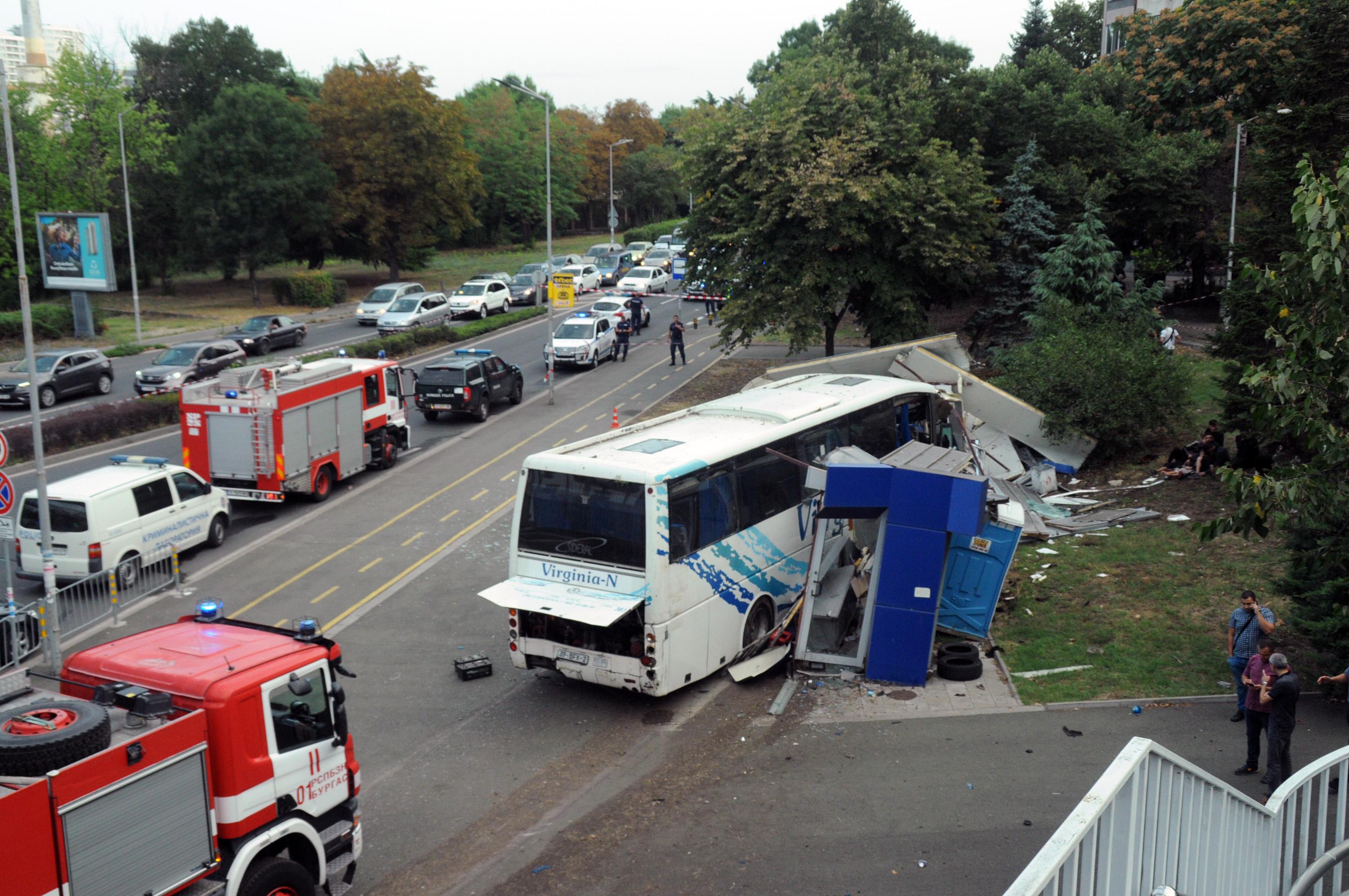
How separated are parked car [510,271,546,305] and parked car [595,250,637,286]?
788 centimetres

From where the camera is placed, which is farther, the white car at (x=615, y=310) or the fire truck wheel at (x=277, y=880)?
the white car at (x=615, y=310)

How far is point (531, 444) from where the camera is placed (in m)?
27.9

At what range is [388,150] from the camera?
59562mm

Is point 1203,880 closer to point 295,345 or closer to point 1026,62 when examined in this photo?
point 1026,62

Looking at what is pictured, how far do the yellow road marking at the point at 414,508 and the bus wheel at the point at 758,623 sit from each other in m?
6.31

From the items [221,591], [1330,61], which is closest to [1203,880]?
[221,591]

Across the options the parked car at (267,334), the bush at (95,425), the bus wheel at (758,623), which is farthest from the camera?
the parked car at (267,334)

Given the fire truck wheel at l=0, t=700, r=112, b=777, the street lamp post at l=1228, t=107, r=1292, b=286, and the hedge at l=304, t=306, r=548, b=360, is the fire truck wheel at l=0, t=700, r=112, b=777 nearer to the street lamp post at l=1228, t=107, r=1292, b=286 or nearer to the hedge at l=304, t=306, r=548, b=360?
the hedge at l=304, t=306, r=548, b=360

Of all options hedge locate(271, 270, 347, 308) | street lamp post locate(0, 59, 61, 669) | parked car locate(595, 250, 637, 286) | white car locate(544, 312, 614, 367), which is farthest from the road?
parked car locate(595, 250, 637, 286)

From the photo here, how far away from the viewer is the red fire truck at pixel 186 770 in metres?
6.38

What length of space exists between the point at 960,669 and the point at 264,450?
47.8 ft

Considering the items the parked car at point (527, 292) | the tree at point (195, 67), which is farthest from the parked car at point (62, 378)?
the tree at point (195, 67)

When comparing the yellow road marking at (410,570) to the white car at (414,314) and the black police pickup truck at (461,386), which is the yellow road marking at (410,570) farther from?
the white car at (414,314)

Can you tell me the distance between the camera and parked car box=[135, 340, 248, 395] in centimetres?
3272
